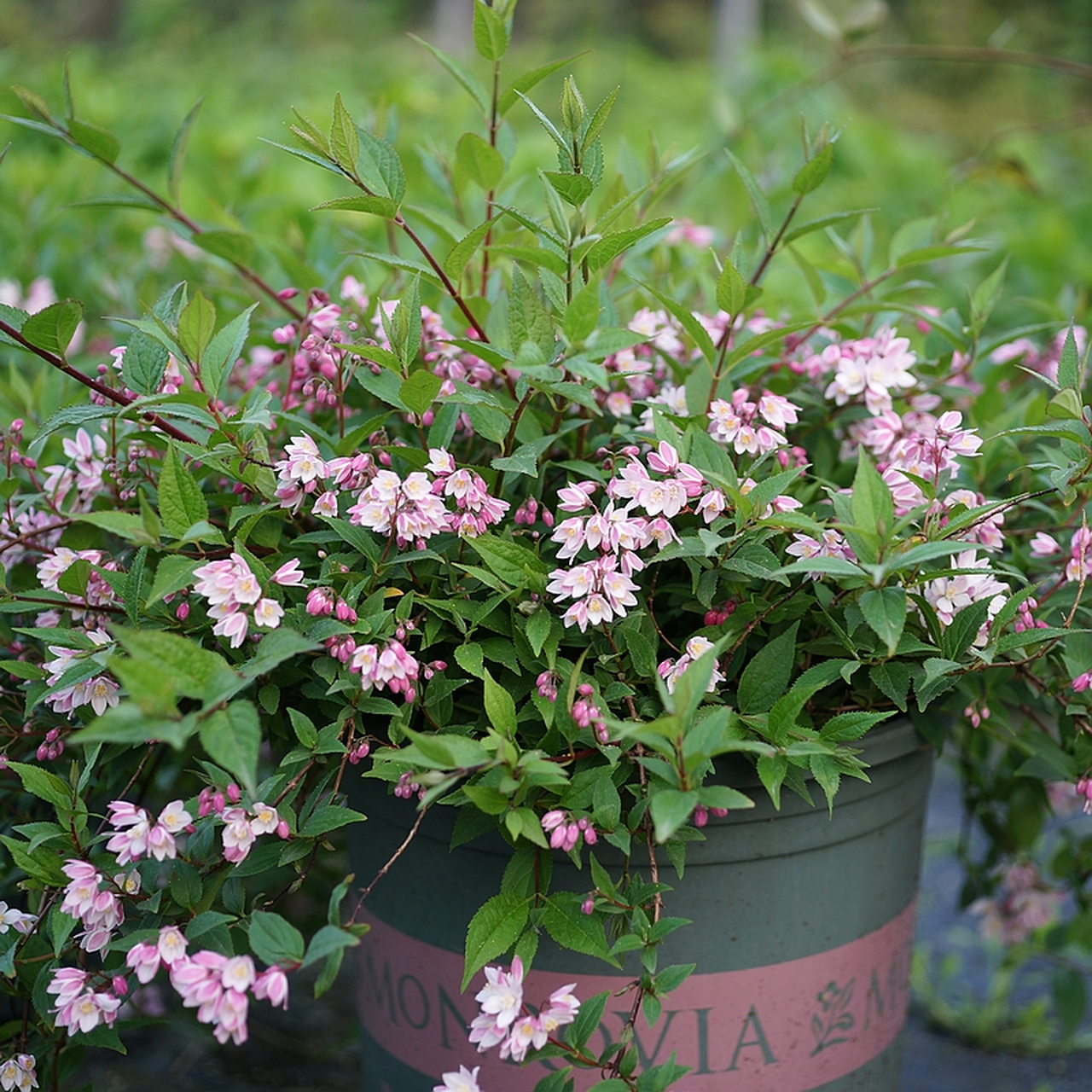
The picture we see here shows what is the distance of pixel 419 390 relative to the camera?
3.54ft

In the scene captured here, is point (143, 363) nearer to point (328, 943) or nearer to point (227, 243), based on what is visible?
point (227, 243)

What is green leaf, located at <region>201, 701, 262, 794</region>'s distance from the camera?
0.82 metres

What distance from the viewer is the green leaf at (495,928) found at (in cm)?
103

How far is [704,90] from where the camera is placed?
5.86m

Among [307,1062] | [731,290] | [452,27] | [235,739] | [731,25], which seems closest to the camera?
[235,739]

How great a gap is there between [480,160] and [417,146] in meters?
0.50

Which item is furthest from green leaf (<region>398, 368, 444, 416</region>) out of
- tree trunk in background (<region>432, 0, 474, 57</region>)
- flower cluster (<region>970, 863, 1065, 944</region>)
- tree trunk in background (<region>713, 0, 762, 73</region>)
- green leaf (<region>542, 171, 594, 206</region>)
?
tree trunk in background (<region>432, 0, 474, 57</region>)

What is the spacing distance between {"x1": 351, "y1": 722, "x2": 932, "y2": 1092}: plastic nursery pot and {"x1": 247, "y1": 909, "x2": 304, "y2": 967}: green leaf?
0.27m

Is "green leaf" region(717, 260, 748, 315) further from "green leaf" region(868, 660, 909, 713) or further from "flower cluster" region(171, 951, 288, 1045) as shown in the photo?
"flower cluster" region(171, 951, 288, 1045)

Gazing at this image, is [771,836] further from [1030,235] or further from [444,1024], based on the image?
[1030,235]

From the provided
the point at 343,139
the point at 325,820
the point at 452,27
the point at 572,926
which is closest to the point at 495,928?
the point at 572,926

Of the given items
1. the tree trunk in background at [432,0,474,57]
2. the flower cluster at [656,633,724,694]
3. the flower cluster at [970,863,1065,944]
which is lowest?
the flower cluster at [970,863,1065,944]

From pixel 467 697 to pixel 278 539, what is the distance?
9.9 inches

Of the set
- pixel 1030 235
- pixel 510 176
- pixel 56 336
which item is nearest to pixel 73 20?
pixel 510 176
